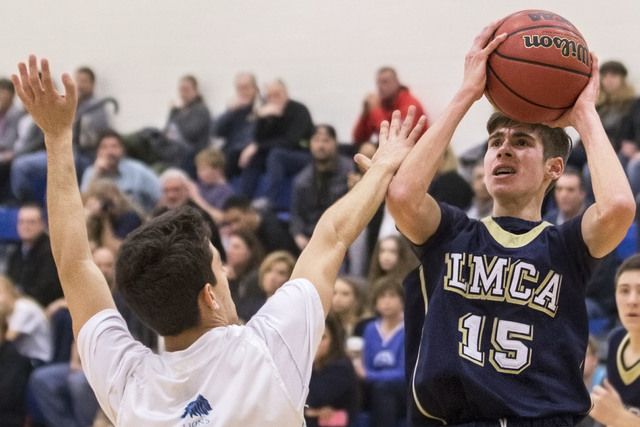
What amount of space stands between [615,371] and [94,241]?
17.5 feet

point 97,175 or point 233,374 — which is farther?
point 97,175

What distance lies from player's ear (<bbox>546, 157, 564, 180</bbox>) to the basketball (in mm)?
200

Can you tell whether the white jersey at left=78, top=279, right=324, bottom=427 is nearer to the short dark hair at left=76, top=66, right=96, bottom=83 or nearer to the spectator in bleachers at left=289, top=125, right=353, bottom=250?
the spectator in bleachers at left=289, top=125, right=353, bottom=250

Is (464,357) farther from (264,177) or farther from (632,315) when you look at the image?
(264,177)

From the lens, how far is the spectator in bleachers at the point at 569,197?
7672 mm

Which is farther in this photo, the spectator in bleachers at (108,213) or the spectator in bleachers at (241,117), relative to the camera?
the spectator in bleachers at (241,117)

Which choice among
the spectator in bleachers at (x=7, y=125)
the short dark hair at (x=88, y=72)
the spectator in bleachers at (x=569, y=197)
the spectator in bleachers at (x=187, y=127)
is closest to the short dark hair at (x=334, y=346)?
the spectator in bleachers at (x=569, y=197)

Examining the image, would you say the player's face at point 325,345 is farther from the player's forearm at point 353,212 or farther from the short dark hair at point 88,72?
the short dark hair at point 88,72

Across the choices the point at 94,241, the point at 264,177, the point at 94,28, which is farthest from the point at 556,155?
the point at 94,28

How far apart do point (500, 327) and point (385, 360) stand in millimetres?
3892

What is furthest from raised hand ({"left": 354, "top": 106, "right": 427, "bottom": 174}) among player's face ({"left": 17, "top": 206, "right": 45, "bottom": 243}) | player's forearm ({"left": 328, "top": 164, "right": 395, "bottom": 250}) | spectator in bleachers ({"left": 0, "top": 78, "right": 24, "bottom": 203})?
spectator in bleachers ({"left": 0, "top": 78, "right": 24, "bottom": 203})

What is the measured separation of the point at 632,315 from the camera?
16.9 ft

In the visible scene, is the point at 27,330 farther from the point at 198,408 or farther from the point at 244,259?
the point at 198,408

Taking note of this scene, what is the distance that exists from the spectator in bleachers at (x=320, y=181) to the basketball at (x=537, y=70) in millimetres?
5857
